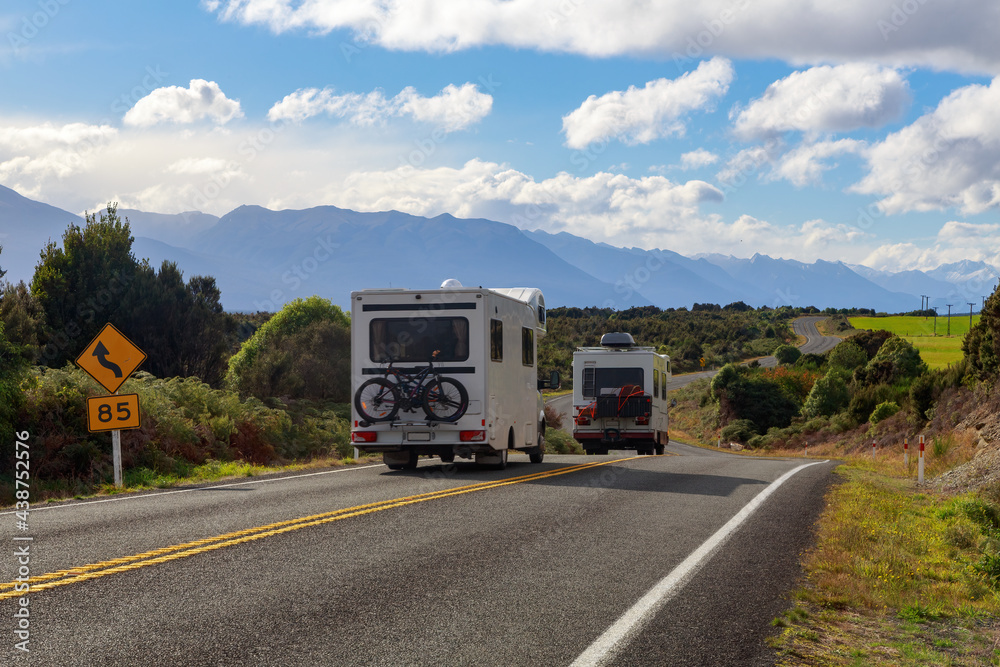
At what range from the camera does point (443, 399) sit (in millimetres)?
14789

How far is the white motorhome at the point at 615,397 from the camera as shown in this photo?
26812mm

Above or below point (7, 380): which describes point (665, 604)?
below

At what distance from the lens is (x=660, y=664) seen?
4.73m

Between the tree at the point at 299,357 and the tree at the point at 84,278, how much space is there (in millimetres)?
5283

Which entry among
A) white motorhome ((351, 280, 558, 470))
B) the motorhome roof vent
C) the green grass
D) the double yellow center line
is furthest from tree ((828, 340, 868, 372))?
the double yellow center line

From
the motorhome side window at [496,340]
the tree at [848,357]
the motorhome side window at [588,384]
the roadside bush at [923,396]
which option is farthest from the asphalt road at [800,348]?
the motorhome side window at [496,340]

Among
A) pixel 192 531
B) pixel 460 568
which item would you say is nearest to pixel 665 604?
pixel 460 568

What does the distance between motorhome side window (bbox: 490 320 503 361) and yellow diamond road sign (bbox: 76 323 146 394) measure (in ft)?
18.3

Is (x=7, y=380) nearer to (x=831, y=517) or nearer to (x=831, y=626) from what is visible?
(x=831, y=517)

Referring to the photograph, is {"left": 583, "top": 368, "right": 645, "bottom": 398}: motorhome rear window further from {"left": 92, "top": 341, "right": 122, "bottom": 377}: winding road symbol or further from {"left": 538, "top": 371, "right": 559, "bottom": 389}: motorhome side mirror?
{"left": 92, "top": 341, "right": 122, "bottom": 377}: winding road symbol

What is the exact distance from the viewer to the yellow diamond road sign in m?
13.6

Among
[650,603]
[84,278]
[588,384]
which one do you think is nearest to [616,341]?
[588,384]

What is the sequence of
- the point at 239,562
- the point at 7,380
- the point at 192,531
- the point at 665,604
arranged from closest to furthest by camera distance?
1. the point at 665,604
2. the point at 239,562
3. the point at 192,531
4. the point at 7,380

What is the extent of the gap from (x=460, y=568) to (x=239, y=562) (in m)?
1.73
